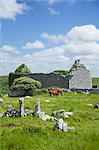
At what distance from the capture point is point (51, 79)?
60.8 m

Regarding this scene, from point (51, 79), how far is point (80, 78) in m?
4.75

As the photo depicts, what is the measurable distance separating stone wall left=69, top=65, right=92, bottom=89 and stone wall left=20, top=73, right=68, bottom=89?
1143mm

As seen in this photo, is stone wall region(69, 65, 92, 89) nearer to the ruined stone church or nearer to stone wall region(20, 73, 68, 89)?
the ruined stone church

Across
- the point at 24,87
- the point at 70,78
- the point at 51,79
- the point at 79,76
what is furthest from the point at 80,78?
the point at 24,87

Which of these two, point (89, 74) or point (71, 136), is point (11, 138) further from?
point (89, 74)

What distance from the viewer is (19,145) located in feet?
47.9

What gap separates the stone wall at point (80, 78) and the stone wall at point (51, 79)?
114 cm

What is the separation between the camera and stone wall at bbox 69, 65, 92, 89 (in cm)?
5972

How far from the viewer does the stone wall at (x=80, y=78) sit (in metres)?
59.7

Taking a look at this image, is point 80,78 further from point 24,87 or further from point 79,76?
point 24,87

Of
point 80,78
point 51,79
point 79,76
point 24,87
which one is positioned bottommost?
point 24,87

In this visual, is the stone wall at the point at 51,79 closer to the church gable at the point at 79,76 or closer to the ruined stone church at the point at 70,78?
the ruined stone church at the point at 70,78

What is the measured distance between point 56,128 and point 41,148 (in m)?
4.26

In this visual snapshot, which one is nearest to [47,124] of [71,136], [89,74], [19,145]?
[71,136]
